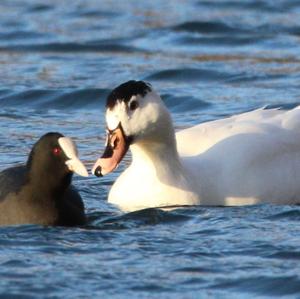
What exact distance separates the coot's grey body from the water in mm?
100

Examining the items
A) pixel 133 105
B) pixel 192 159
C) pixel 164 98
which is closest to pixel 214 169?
pixel 192 159

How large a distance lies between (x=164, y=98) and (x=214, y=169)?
4.82 m

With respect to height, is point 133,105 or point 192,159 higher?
point 133,105

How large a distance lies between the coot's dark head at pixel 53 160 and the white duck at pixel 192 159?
2.19 feet

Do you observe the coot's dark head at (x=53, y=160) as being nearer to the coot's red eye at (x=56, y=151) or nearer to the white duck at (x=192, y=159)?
the coot's red eye at (x=56, y=151)

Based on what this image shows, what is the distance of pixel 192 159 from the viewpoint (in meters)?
11.4

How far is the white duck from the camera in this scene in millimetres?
10711

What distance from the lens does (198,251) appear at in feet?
31.8

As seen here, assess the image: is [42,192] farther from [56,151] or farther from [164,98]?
[164,98]

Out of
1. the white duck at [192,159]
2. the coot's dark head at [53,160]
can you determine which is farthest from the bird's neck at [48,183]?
the white duck at [192,159]

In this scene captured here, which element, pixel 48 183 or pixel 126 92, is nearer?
pixel 48 183

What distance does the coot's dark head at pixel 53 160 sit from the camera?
32.0ft

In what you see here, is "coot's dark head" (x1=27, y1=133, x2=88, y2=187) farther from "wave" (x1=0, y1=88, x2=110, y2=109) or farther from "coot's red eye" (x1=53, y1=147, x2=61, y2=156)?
"wave" (x1=0, y1=88, x2=110, y2=109)

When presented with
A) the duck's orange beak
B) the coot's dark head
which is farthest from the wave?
the coot's dark head
